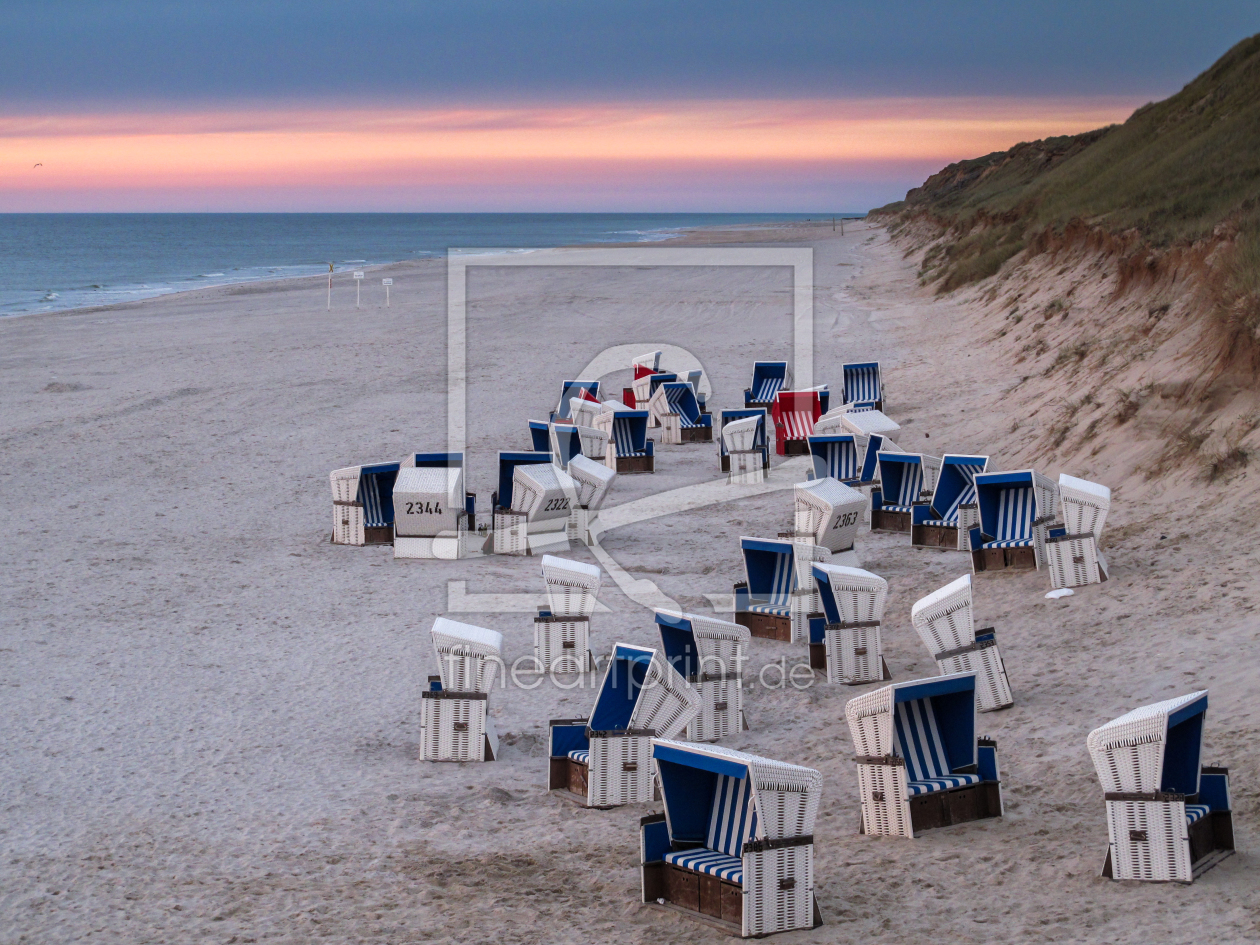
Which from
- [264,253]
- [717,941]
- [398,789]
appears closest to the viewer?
[717,941]

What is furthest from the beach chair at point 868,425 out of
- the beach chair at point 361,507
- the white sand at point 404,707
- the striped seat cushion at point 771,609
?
the beach chair at point 361,507

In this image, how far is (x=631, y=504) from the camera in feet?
56.5

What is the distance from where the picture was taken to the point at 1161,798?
5871mm

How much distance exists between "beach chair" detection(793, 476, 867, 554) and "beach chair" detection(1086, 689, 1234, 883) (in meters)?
7.14

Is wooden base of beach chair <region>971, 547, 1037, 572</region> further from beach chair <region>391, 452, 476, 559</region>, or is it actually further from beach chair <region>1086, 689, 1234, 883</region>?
beach chair <region>1086, 689, 1234, 883</region>

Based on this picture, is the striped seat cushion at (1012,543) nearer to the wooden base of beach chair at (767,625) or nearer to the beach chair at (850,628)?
the wooden base of beach chair at (767,625)

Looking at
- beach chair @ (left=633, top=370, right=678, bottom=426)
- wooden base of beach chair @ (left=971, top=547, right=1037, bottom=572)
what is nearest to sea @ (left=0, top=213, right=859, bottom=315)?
beach chair @ (left=633, top=370, right=678, bottom=426)

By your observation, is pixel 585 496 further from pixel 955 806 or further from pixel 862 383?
pixel 862 383

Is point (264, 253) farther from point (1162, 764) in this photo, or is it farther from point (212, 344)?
point (1162, 764)

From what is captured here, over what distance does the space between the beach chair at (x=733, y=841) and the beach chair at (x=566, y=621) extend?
156 inches

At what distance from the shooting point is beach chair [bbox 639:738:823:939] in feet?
19.4

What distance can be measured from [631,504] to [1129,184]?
71.3 ft

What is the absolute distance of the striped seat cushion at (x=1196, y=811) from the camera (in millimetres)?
6035

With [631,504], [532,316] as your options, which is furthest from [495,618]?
[532,316]
